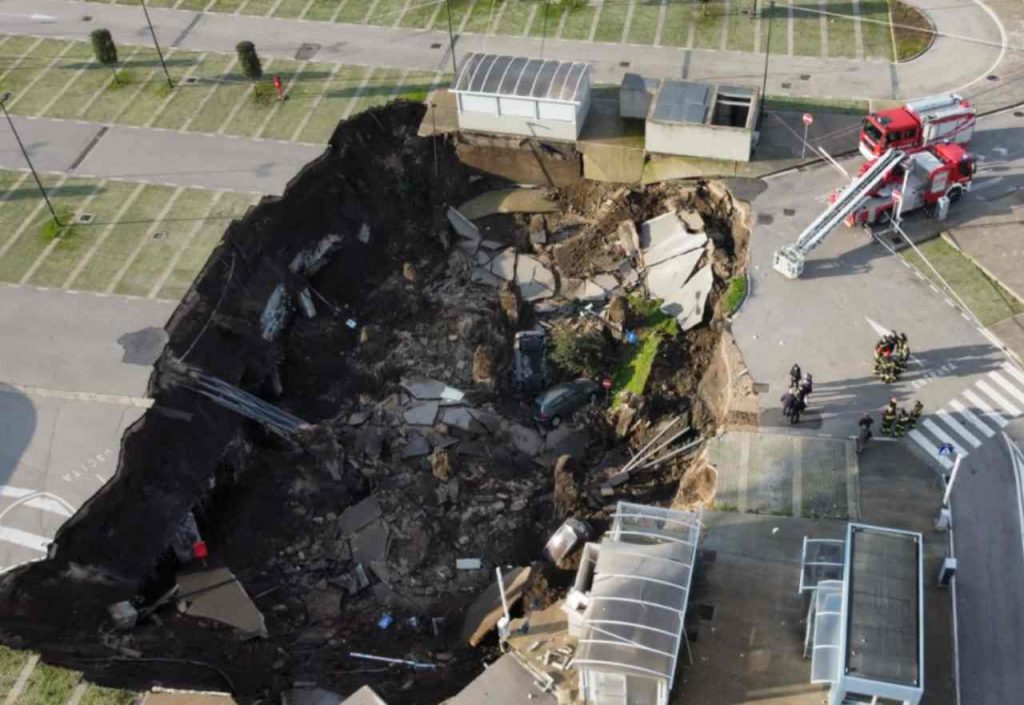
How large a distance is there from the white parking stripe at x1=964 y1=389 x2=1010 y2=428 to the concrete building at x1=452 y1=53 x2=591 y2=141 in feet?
57.1

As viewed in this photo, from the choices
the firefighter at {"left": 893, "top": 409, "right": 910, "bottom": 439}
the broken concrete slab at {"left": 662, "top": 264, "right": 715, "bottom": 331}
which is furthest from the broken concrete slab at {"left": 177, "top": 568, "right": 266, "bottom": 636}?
the firefighter at {"left": 893, "top": 409, "right": 910, "bottom": 439}

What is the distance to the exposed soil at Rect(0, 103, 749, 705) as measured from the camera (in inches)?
1097

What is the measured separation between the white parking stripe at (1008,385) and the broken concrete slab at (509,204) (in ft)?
57.0

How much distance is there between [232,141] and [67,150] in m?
6.85

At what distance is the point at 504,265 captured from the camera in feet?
127

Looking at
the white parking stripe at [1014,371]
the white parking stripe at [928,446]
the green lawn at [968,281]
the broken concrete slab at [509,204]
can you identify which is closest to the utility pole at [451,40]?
the broken concrete slab at [509,204]

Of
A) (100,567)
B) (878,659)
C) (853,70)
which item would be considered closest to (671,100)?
(853,70)

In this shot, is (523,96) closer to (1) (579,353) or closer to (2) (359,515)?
(1) (579,353)

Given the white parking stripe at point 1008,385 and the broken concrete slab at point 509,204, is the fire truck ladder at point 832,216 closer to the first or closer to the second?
the white parking stripe at point 1008,385

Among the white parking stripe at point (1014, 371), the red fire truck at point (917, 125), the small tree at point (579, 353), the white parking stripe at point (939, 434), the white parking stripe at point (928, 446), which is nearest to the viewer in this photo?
the white parking stripe at point (928, 446)

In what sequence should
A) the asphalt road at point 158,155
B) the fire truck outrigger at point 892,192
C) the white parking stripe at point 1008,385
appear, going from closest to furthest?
the white parking stripe at point 1008,385 < the fire truck outrigger at point 892,192 < the asphalt road at point 158,155

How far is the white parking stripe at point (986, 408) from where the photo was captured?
29.3 metres

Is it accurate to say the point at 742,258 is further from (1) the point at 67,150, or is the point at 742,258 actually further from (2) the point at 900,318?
(1) the point at 67,150

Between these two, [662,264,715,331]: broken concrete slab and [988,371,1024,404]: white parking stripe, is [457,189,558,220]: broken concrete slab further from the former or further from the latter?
[988,371,1024,404]: white parking stripe
